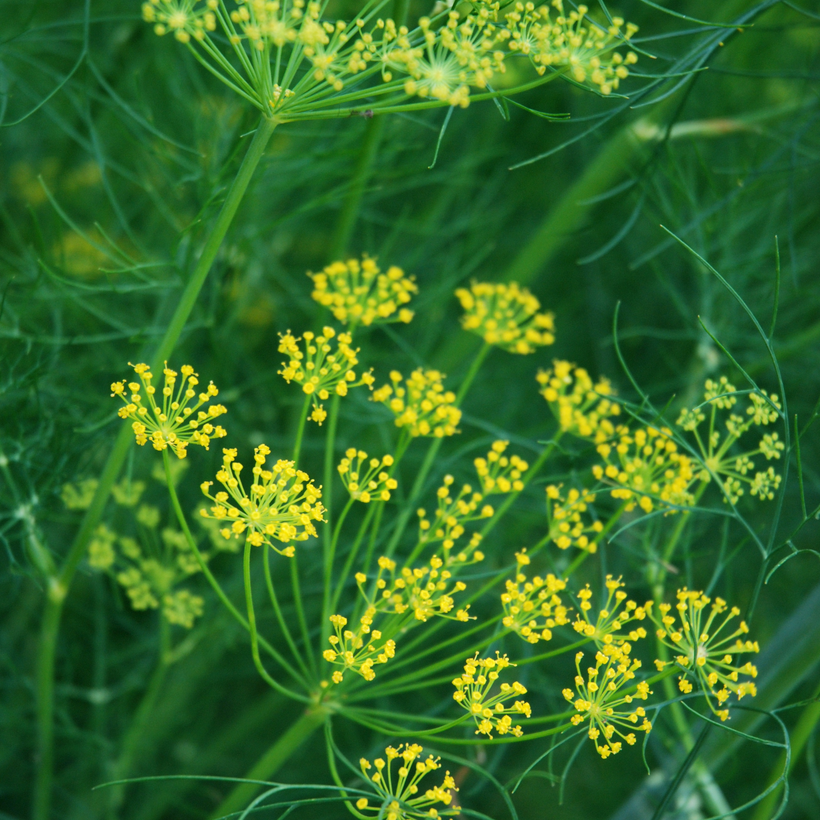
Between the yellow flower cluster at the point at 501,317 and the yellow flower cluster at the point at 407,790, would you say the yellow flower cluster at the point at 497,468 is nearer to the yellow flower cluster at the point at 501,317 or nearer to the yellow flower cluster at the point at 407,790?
the yellow flower cluster at the point at 501,317

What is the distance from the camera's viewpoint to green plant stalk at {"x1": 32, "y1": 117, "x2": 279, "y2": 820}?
31.0 inches

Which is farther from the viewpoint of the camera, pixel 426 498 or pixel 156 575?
pixel 426 498

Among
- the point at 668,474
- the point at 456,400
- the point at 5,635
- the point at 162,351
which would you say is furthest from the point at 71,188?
the point at 668,474

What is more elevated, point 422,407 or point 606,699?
point 422,407

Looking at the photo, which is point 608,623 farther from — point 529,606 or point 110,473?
point 110,473

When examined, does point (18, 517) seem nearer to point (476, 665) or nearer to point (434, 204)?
point (476, 665)

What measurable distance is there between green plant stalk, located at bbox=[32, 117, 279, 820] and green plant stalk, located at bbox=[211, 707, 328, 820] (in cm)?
28

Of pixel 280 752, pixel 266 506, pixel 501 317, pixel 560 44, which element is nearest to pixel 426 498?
pixel 501 317

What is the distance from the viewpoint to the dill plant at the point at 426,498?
0.76 metres

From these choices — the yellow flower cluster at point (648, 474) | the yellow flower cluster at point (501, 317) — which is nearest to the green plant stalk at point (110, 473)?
the yellow flower cluster at point (501, 317)

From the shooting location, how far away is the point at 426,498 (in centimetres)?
145

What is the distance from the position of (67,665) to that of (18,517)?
0.42 metres

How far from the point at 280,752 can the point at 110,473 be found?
39 cm

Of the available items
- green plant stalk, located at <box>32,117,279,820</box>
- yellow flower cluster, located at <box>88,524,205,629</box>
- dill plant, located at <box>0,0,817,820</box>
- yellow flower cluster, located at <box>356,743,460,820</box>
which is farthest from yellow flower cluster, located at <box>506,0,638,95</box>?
yellow flower cluster, located at <box>88,524,205,629</box>
